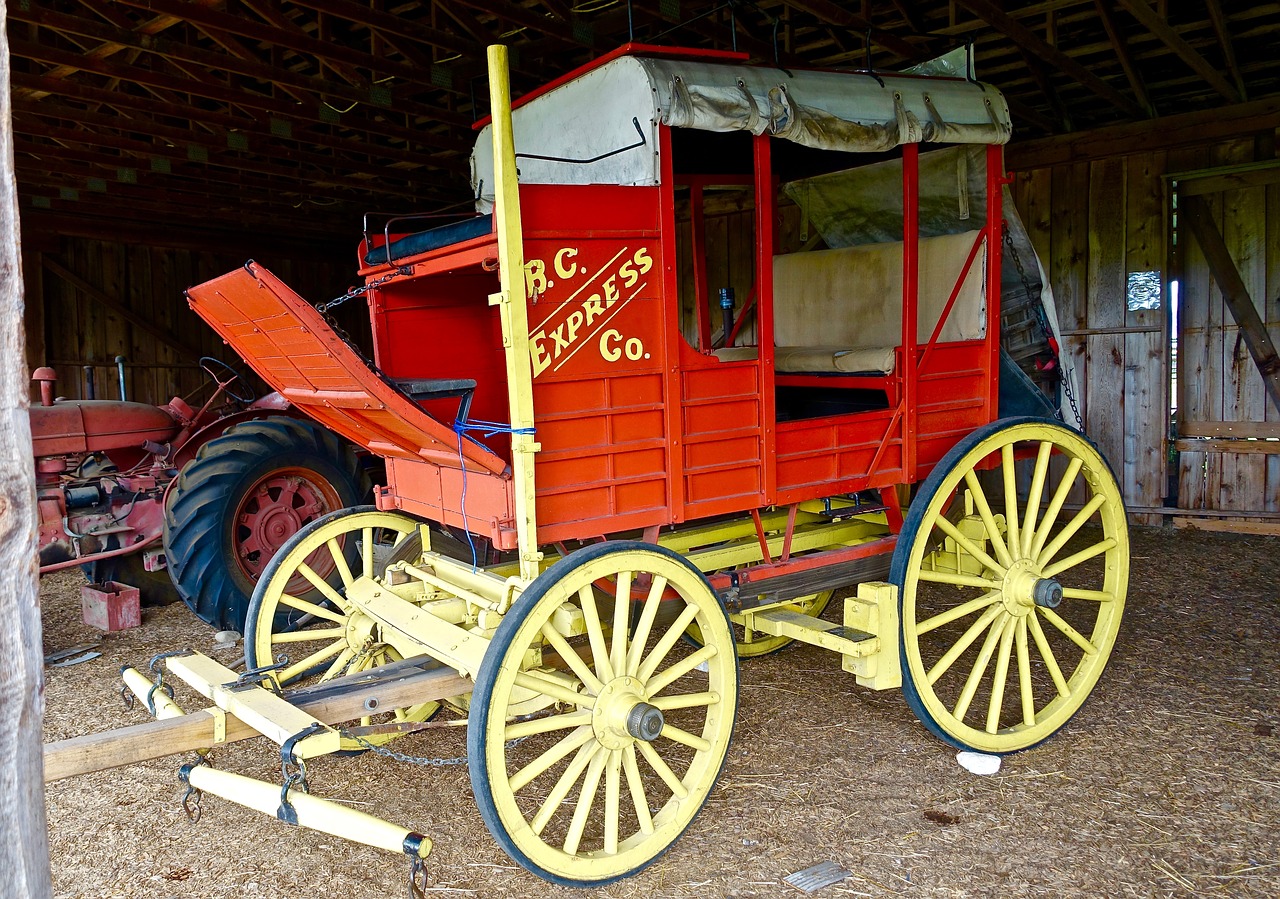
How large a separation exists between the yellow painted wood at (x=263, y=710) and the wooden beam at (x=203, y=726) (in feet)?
0.20

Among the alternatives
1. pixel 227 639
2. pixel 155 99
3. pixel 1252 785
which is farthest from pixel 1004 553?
pixel 155 99

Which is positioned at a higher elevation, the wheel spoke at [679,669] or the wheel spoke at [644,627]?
the wheel spoke at [644,627]

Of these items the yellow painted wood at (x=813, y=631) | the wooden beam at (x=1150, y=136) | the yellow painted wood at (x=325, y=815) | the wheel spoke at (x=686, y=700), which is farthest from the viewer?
the wooden beam at (x=1150, y=136)

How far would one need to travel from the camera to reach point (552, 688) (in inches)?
Result: 101

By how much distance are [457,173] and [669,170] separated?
23.7 ft

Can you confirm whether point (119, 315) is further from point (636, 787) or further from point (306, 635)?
point (636, 787)

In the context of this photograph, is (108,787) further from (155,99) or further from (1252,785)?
(155,99)

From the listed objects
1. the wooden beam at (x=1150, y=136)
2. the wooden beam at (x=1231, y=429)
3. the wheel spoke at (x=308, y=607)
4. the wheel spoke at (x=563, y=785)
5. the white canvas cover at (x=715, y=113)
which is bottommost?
the wheel spoke at (x=563, y=785)

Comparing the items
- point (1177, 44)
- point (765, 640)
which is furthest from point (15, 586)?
point (1177, 44)

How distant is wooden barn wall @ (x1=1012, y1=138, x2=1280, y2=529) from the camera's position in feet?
22.8

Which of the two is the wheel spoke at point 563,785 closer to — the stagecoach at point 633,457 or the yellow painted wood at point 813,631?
the stagecoach at point 633,457

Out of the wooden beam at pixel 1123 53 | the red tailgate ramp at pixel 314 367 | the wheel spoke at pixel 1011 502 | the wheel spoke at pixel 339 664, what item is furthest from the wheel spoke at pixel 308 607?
the wooden beam at pixel 1123 53

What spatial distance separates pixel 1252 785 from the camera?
3193mm

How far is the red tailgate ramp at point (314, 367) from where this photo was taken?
2.38 m
